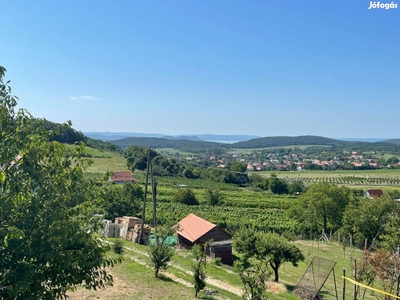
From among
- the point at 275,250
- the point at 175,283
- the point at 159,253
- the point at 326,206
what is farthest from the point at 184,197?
the point at 175,283

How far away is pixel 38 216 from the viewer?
5777 millimetres

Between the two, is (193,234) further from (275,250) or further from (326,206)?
(326,206)

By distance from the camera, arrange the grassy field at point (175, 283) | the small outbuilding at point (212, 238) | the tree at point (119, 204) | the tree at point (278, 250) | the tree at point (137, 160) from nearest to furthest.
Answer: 1. the grassy field at point (175, 283)
2. the tree at point (278, 250)
3. the small outbuilding at point (212, 238)
4. the tree at point (119, 204)
5. the tree at point (137, 160)

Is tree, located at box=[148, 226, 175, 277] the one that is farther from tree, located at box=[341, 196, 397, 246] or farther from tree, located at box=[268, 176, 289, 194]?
tree, located at box=[268, 176, 289, 194]

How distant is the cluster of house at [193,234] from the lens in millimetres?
22484

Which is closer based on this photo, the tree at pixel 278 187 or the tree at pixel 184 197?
the tree at pixel 184 197

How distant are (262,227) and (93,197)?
116 ft

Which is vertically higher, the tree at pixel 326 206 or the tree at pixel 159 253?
the tree at pixel 159 253

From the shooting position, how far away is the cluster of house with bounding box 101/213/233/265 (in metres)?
22.5

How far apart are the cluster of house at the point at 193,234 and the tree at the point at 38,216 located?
14.9 metres

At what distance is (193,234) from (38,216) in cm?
1854

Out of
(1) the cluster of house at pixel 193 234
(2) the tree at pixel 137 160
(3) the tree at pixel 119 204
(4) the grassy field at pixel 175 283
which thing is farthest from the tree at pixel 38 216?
(2) the tree at pixel 137 160

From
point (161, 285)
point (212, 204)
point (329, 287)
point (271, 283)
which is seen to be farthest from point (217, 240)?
point (212, 204)

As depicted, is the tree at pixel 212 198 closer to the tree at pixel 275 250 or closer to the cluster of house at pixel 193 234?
the cluster of house at pixel 193 234
